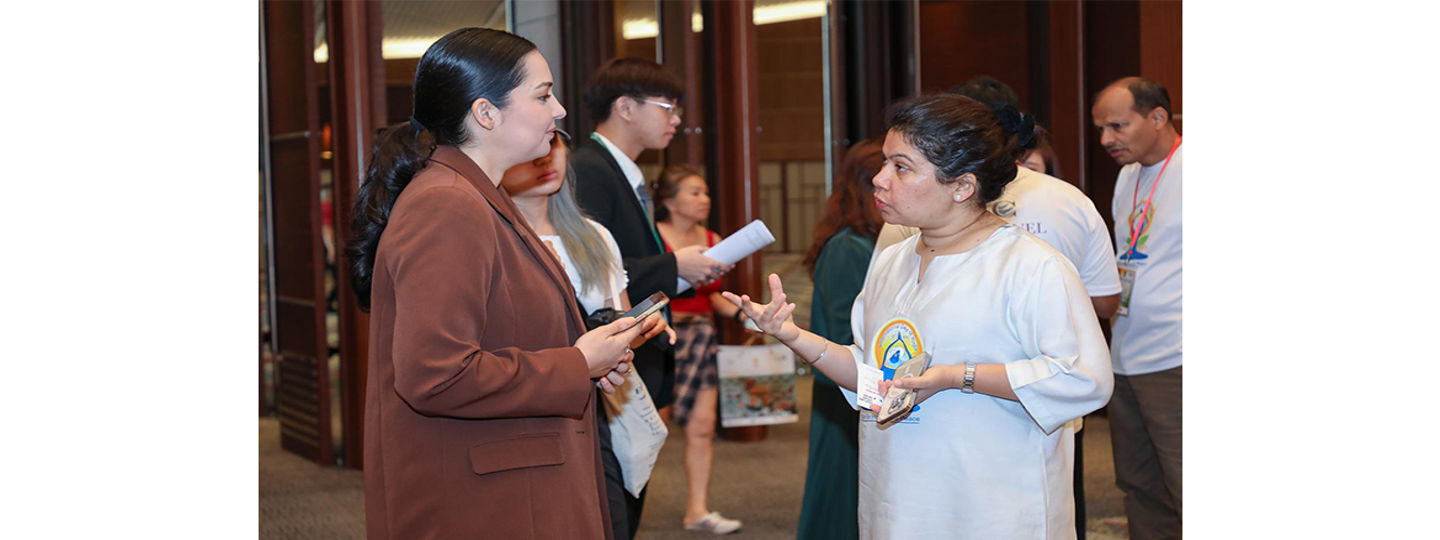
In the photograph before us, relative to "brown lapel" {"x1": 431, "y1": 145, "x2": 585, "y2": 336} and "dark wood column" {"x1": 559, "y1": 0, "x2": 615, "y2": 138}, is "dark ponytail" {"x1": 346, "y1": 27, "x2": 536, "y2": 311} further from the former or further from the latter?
"dark wood column" {"x1": 559, "y1": 0, "x2": 615, "y2": 138}

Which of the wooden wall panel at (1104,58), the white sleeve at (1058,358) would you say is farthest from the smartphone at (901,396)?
the wooden wall panel at (1104,58)

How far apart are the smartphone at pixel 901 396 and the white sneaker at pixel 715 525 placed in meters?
2.42

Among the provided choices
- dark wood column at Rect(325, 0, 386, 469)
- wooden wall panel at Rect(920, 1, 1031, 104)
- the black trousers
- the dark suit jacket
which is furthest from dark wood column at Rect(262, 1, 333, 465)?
wooden wall panel at Rect(920, 1, 1031, 104)

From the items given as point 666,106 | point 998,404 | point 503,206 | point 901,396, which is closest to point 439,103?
point 503,206

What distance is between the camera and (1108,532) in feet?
13.8

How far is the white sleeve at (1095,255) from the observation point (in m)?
2.98

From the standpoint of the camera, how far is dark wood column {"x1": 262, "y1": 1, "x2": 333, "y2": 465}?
18.1 feet

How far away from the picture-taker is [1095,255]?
308cm

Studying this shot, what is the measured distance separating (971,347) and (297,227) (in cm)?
457

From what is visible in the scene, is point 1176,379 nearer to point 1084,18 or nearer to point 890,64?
point 1084,18

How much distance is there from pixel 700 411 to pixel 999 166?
253 cm

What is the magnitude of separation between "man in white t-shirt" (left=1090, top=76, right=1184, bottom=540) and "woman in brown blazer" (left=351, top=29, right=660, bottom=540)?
1.99 m

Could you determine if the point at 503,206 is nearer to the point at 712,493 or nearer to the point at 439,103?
the point at 439,103
